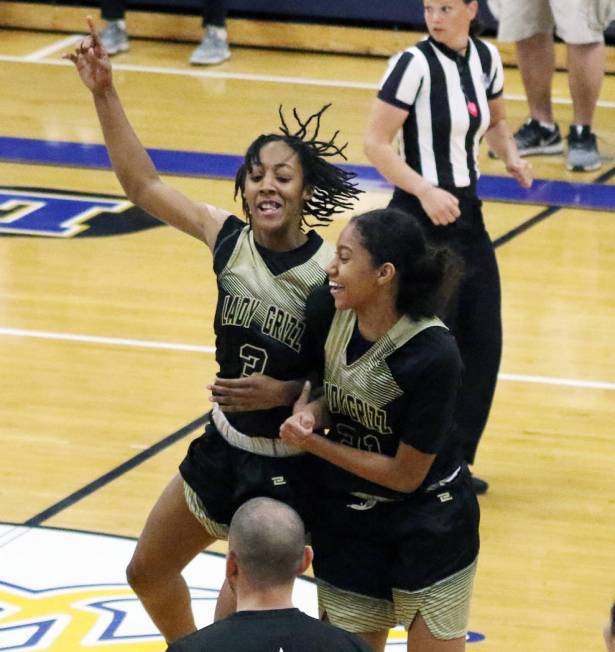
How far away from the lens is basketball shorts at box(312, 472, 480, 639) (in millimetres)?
3584

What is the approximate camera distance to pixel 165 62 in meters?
12.3

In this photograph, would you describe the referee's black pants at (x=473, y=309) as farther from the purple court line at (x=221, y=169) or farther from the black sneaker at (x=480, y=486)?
the purple court line at (x=221, y=169)

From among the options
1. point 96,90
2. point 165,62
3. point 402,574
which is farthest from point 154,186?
point 165,62

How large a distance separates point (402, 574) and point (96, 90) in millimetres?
1353

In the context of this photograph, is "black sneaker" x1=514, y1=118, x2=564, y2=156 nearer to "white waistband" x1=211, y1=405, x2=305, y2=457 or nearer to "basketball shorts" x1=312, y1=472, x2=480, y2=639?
"white waistband" x1=211, y1=405, x2=305, y2=457

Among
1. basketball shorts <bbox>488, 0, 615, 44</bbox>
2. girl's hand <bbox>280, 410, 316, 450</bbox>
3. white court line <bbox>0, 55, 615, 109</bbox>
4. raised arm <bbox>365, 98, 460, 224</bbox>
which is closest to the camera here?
girl's hand <bbox>280, 410, 316, 450</bbox>

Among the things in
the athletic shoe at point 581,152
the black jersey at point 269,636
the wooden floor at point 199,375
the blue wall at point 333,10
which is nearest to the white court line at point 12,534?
the wooden floor at point 199,375

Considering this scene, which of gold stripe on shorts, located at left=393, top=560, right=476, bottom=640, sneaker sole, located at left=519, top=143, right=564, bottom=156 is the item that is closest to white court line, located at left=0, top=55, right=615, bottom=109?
sneaker sole, located at left=519, top=143, right=564, bottom=156

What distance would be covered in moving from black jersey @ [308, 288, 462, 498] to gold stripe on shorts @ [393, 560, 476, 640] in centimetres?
21

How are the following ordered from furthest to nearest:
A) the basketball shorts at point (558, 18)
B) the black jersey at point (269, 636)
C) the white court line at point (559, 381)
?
1. the basketball shorts at point (558, 18)
2. the white court line at point (559, 381)
3. the black jersey at point (269, 636)

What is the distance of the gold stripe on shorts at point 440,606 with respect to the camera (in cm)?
358

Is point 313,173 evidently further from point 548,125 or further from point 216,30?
point 216,30

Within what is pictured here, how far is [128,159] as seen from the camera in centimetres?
399

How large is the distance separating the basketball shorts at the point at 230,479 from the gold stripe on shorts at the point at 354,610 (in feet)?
0.60
